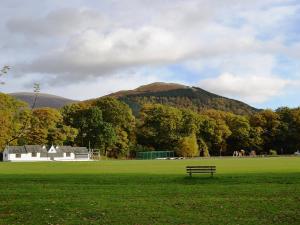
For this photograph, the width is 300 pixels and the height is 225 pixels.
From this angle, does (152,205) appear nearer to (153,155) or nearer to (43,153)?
(43,153)

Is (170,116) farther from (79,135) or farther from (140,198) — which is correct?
(140,198)

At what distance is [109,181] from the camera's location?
3431cm

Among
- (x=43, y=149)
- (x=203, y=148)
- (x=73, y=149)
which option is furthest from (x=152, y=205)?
(x=203, y=148)

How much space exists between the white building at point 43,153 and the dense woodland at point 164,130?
2.21 metres

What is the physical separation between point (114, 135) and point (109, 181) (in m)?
93.8

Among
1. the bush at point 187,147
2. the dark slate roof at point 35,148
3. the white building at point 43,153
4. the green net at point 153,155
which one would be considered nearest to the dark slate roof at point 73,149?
the white building at point 43,153

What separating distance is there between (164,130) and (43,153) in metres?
35.7

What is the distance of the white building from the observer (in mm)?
123625

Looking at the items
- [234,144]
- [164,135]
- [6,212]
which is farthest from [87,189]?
[234,144]

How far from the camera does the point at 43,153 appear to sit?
127 m

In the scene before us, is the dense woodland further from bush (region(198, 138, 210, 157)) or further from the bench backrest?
the bench backrest

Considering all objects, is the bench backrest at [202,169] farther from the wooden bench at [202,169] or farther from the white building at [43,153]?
the white building at [43,153]

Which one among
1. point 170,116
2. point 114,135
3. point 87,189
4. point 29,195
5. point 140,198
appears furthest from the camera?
point 170,116

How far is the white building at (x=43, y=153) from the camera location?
4867 inches
